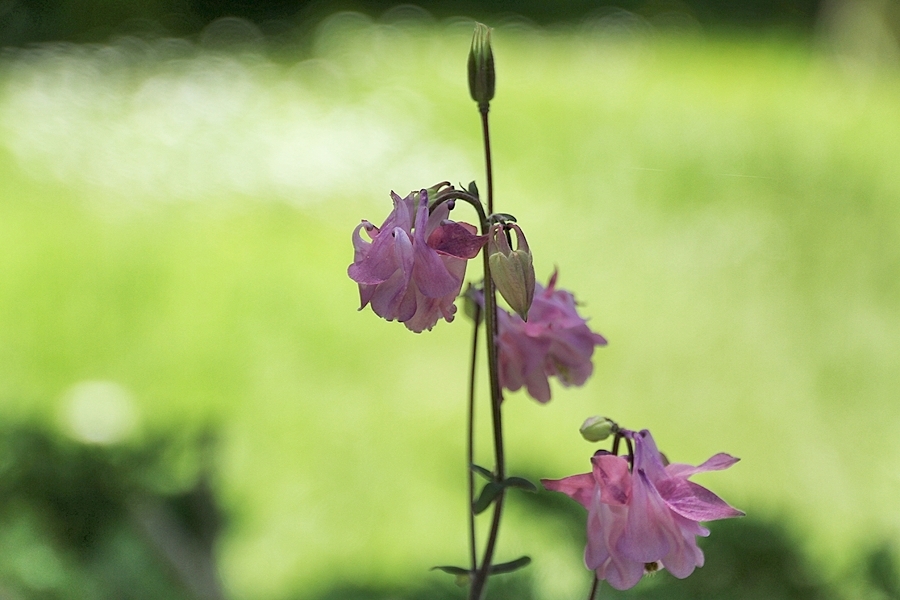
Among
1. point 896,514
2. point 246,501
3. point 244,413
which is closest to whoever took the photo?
point 246,501

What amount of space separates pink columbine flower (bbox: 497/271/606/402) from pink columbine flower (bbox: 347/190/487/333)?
0.36ft

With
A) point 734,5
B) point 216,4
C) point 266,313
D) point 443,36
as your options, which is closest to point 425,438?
point 266,313

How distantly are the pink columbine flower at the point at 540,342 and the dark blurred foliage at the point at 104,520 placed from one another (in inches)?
26.4

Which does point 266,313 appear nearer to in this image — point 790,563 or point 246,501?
point 246,501

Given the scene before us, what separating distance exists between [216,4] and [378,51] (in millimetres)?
1494

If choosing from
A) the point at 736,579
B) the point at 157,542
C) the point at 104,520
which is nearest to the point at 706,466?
the point at 736,579

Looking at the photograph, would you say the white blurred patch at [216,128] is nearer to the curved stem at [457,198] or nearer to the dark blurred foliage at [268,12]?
the dark blurred foliage at [268,12]

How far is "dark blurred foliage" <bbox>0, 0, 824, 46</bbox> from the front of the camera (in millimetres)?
5199

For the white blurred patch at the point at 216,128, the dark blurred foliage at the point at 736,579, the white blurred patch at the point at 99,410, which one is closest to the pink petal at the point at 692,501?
the dark blurred foliage at the point at 736,579

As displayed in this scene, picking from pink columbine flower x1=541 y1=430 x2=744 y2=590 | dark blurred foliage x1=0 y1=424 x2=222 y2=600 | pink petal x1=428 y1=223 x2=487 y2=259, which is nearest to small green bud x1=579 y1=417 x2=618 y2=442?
pink columbine flower x1=541 y1=430 x2=744 y2=590

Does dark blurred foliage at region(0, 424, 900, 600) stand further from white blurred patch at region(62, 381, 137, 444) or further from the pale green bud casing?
the pale green bud casing

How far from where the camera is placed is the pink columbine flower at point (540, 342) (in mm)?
659

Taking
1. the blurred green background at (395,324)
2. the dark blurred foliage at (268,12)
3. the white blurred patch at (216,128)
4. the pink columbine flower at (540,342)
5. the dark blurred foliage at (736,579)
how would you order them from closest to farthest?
the pink columbine flower at (540,342), the dark blurred foliage at (736,579), the blurred green background at (395,324), the white blurred patch at (216,128), the dark blurred foliage at (268,12)

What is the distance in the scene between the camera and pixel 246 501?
1810mm
